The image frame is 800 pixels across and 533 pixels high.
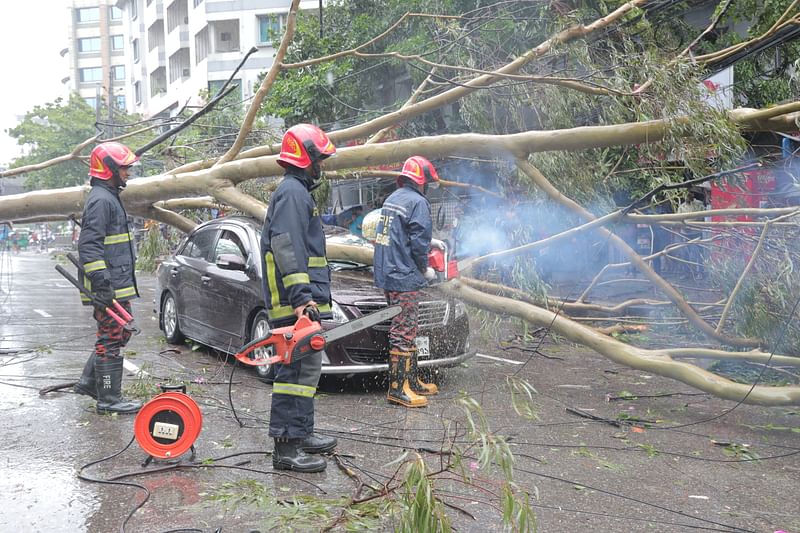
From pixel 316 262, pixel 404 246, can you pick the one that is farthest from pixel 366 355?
pixel 316 262

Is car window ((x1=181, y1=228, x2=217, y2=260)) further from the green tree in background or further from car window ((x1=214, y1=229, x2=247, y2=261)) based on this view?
the green tree in background

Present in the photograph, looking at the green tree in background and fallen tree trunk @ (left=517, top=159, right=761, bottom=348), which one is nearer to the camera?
fallen tree trunk @ (left=517, top=159, right=761, bottom=348)

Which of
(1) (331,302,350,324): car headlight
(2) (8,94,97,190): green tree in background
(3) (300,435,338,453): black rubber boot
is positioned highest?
(2) (8,94,97,190): green tree in background

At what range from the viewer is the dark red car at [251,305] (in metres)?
6.71

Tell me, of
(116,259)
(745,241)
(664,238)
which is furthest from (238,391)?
(664,238)

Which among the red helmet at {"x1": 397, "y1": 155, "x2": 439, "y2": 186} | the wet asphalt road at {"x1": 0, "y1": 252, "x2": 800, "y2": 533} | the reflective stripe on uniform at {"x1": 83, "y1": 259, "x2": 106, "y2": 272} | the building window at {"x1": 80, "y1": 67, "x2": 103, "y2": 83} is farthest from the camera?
the building window at {"x1": 80, "y1": 67, "x2": 103, "y2": 83}

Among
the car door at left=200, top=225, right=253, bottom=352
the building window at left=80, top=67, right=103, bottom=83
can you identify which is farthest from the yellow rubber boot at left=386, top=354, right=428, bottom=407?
the building window at left=80, top=67, right=103, bottom=83

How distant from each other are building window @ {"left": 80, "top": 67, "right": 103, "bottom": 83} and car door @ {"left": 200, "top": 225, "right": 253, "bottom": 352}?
79.7 metres

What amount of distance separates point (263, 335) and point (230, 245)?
1460mm

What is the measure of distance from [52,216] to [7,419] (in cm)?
386

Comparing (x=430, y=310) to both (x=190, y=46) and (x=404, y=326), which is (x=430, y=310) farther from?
(x=190, y=46)

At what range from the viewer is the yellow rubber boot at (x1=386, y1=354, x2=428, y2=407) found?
21.1ft

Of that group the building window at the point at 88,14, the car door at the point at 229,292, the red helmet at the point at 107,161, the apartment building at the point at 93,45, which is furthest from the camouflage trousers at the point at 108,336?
the building window at the point at 88,14

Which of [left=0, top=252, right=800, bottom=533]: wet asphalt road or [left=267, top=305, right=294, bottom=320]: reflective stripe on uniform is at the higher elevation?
[left=267, top=305, right=294, bottom=320]: reflective stripe on uniform
